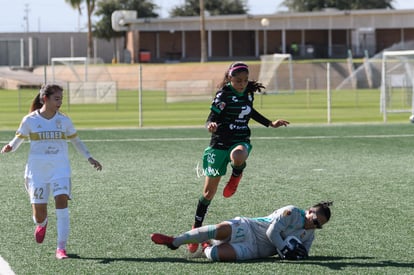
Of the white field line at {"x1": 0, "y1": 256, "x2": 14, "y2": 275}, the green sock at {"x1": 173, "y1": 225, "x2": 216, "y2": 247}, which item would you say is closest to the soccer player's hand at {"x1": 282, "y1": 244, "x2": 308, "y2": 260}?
the green sock at {"x1": 173, "y1": 225, "x2": 216, "y2": 247}

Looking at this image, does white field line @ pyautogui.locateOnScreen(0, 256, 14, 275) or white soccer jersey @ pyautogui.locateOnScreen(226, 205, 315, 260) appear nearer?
white field line @ pyautogui.locateOnScreen(0, 256, 14, 275)

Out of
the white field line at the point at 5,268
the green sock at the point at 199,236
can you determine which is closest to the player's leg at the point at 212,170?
the green sock at the point at 199,236

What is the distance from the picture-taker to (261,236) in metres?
8.66

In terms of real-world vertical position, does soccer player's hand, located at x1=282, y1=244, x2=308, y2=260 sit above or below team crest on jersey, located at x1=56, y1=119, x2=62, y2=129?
below

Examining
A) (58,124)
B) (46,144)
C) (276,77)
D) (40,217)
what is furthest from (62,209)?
(276,77)

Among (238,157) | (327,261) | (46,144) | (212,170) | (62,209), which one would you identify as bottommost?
(327,261)

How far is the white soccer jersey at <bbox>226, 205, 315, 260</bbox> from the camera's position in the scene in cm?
851

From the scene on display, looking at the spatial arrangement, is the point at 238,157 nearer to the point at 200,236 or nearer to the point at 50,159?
the point at 200,236

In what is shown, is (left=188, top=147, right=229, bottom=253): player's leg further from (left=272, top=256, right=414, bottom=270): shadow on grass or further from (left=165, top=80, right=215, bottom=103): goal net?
(left=165, top=80, right=215, bottom=103): goal net

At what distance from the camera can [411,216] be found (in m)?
11.1

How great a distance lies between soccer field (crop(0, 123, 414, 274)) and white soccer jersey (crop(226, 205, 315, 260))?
0.13 metres

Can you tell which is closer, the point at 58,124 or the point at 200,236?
the point at 200,236

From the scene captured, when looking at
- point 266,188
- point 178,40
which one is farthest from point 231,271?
point 178,40

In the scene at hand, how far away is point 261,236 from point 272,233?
20 cm
